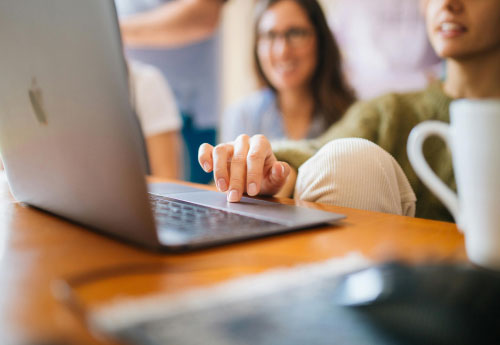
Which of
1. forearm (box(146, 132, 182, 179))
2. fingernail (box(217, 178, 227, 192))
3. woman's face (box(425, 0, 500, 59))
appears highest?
woman's face (box(425, 0, 500, 59))

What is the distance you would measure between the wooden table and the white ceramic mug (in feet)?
0.11

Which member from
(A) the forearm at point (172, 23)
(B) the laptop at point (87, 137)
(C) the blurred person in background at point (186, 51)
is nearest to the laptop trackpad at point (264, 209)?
(B) the laptop at point (87, 137)

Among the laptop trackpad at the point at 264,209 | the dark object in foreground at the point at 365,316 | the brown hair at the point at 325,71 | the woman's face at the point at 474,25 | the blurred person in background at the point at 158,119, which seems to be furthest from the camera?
the blurred person in background at the point at 158,119

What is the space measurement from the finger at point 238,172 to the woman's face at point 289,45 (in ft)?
4.50

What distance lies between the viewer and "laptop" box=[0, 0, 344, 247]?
346 millimetres

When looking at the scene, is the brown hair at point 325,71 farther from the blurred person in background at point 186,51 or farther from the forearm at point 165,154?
the forearm at point 165,154

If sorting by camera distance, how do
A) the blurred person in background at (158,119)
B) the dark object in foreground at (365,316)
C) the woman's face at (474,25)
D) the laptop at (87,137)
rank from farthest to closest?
the blurred person in background at (158,119) < the woman's face at (474,25) < the laptop at (87,137) < the dark object in foreground at (365,316)

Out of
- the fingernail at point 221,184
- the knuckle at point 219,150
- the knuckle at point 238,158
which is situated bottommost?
the fingernail at point 221,184

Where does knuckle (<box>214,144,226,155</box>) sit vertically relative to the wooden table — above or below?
above

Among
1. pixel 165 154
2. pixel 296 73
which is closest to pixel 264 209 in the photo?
pixel 296 73

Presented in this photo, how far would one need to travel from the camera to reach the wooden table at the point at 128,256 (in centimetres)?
27

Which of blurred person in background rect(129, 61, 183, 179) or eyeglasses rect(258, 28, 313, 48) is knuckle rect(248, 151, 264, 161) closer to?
eyeglasses rect(258, 28, 313, 48)

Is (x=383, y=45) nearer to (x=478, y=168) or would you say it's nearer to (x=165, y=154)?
(x=165, y=154)

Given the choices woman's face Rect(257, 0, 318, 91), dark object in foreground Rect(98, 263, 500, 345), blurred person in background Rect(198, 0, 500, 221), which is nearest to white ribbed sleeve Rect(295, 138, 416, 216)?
blurred person in background Rect(198, 0, 500, 221)
